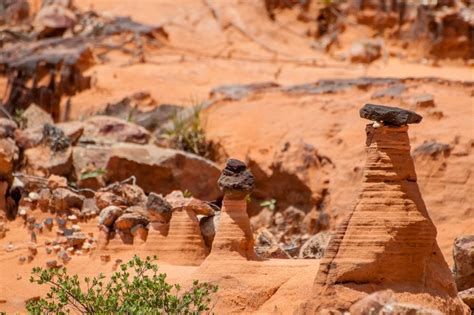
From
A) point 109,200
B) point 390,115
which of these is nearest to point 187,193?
point 109,200

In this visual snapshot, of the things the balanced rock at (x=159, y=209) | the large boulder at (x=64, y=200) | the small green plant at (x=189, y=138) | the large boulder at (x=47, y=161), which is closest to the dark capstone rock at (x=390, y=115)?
the balanced rock at (x=159, y=209)

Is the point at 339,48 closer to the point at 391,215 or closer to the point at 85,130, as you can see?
the point at 85,130

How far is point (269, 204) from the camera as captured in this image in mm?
17297

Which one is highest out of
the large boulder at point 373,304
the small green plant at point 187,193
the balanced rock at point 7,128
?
the balanced rock at point 7,128

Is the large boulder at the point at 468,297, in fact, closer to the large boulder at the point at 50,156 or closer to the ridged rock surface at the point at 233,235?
the ridged rock surface at the point at 233,235

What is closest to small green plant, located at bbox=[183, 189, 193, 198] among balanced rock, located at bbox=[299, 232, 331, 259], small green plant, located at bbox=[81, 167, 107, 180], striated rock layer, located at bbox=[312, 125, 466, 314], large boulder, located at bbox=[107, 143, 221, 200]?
large boulder, located at bbox=[107, 143, 221, 200]

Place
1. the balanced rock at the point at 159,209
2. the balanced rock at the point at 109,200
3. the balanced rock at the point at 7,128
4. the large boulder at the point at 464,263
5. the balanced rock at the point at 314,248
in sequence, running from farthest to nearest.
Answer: the balanced rock at the point at 7,128 < the balanced rock at the point at 109,200 < the balanced rock at the point at 159,209 < the balanced rock at the point at 314,248 < the large boulder at the point at 464,263

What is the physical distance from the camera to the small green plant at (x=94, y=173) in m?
16.8

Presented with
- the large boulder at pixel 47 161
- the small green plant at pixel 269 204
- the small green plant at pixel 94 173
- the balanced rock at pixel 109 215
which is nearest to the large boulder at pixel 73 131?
the large boulder at pixel 47 161

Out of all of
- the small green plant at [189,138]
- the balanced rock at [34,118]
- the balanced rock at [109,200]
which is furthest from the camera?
the balanced rock at [34,118]

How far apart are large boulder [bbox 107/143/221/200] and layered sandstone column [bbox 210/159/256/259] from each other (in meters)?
5.12

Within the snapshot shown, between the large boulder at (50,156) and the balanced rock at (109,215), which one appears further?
the large boulder at (50,156)

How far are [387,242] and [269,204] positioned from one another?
7045 millimetres

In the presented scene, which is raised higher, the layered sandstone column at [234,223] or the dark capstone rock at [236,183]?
the dark capstone rock at [236,183]
